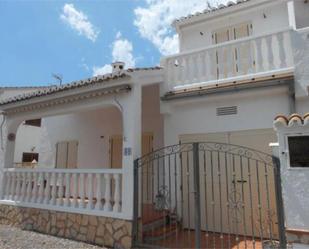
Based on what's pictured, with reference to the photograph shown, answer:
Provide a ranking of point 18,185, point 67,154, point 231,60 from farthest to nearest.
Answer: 1. point 67,154
2. point 18,185
3. point 231,60

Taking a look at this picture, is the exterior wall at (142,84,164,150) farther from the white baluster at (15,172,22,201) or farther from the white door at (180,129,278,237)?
the white baluster at (15,172,22,201)

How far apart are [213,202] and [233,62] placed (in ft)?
16.3

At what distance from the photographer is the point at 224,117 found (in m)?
10.1

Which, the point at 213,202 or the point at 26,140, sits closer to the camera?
the point at 213,202

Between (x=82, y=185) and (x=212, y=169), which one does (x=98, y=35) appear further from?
(x=212, y=169)

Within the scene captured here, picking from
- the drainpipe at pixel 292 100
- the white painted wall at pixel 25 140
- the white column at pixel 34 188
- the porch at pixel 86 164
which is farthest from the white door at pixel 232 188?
the white painted wall at pixel 25 140

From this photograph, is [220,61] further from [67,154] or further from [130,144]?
[67,154]

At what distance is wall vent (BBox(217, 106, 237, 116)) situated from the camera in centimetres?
991

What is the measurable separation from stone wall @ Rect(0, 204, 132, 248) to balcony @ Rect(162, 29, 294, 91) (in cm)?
549

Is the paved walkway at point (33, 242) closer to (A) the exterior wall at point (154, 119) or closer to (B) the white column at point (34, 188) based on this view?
(B) the white column at point (34, 188)

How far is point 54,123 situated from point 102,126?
12.0 feet

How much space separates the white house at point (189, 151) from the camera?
28.7 feet

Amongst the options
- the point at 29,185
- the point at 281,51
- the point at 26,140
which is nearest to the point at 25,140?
the point at 26,140

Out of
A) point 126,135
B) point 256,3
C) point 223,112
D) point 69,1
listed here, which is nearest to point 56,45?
point 69,1
